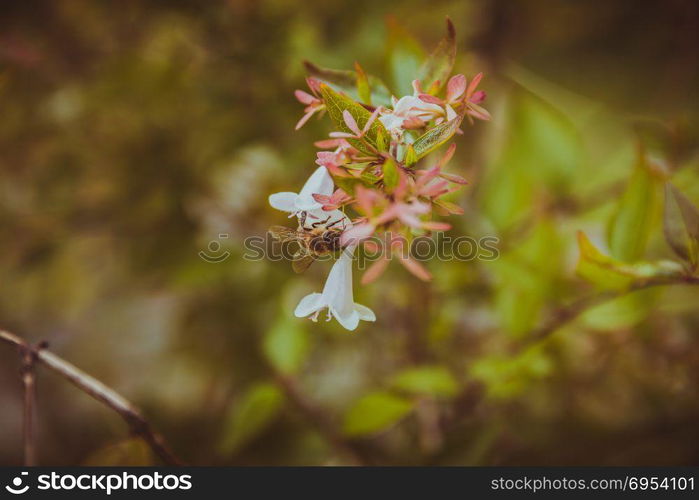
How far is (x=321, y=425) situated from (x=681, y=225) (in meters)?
0.57

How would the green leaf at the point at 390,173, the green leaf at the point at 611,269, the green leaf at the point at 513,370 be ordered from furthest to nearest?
the green leaf at the point at 513,370 → the green leaf at the point at 611,269 → the green leaf at the point at 390,173

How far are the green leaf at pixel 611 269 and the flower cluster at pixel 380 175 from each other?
0.15 metres

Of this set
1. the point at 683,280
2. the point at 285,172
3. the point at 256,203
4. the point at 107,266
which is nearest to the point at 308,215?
the point at 683,280

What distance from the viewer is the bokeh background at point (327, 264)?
686 mm

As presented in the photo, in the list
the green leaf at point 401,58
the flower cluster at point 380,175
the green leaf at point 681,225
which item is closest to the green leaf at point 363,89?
the flower cluster at point 380,175

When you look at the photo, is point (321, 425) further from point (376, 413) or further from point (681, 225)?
point (681, 225)

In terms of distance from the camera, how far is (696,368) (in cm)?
79

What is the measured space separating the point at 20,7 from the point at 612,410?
118cm

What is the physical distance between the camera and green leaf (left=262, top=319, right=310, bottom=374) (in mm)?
710

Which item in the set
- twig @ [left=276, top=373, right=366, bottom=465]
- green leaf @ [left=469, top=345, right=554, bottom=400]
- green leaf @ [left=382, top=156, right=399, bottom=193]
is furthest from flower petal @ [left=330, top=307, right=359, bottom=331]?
twig @ [left=276, top=373, right=366, bottom=465]

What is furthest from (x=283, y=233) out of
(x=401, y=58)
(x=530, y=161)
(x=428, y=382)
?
(x=530, y=161)

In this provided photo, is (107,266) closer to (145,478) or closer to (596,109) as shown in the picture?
(145,478)

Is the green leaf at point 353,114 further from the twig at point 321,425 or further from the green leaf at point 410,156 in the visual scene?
the twig at point 321,425

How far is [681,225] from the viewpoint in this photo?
1.29 feet
